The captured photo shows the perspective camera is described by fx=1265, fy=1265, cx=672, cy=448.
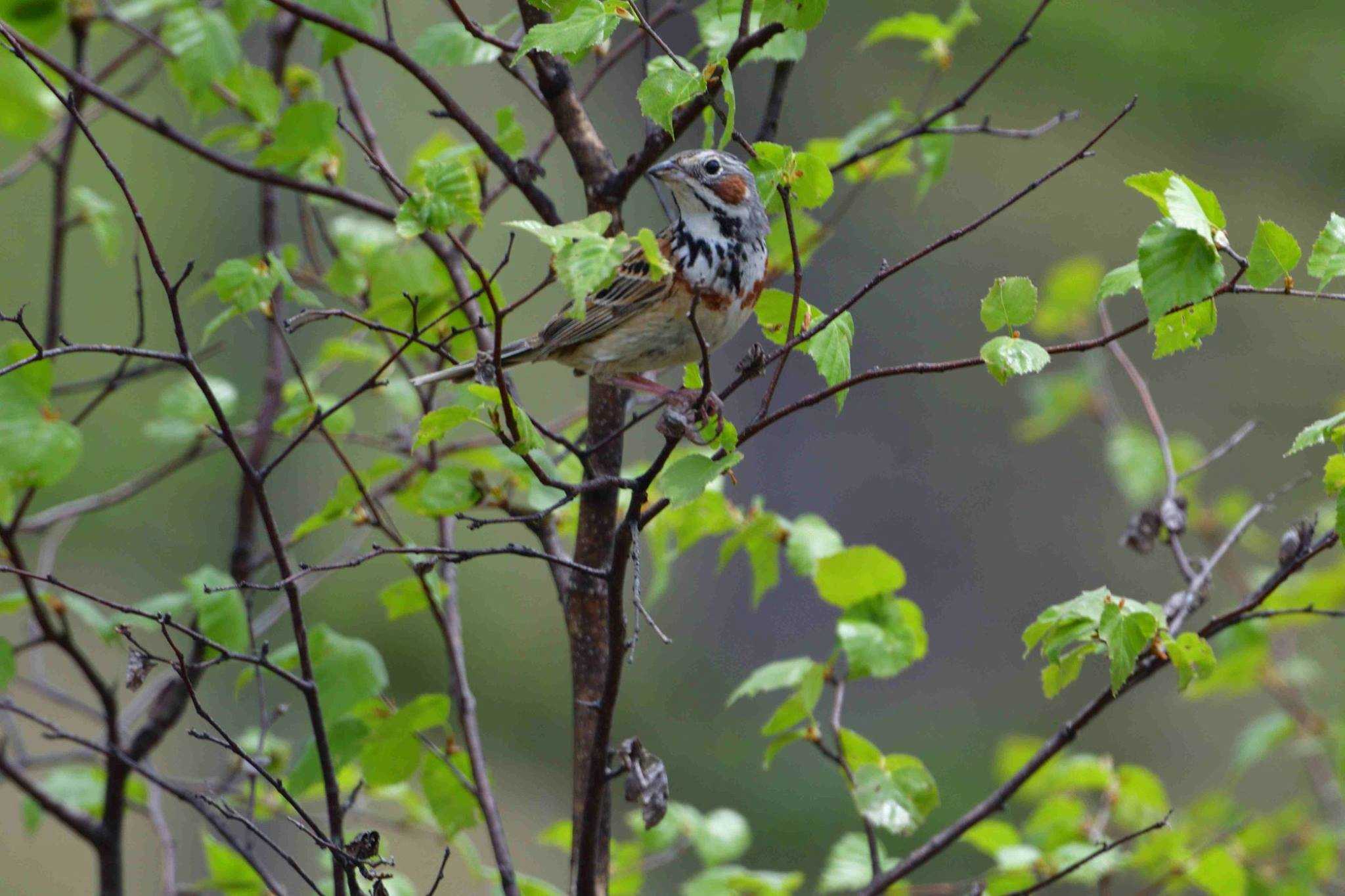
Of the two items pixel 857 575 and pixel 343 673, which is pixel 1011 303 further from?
pixel 343 673

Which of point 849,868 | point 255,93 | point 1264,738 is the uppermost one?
point 255,93

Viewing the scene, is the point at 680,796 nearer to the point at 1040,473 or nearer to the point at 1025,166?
the point at 1040,473

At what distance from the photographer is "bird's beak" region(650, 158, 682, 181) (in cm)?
181

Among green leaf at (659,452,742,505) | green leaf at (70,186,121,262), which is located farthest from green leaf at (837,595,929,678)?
green leaf at (70,186,121,262)

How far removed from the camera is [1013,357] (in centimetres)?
122

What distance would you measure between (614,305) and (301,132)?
51 centimetres

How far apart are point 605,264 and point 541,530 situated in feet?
2.51

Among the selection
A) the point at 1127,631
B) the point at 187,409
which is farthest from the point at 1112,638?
the point at 187,409

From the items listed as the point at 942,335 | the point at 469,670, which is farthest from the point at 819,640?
the point at 469,670

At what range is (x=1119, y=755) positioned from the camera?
6.86 m

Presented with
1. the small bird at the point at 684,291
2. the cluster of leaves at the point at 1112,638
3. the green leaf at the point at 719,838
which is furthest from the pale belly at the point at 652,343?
the green leaf at the point at 719,838

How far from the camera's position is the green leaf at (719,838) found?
2184 mm

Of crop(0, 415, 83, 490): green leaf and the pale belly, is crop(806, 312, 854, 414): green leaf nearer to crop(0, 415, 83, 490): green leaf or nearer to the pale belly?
the pale belly

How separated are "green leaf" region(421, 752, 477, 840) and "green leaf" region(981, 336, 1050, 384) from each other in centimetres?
95
